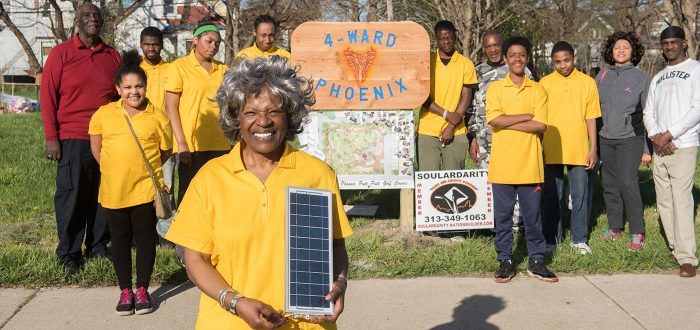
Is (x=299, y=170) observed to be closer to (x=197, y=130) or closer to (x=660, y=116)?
(x=197, y=130)

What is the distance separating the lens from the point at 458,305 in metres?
5.64

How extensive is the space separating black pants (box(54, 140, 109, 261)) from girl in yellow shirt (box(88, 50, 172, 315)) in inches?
29.0

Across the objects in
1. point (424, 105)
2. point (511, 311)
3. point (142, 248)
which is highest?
point (424, 105)

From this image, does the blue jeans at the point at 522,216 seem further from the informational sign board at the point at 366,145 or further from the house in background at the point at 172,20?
the house in background at the point at 172,20

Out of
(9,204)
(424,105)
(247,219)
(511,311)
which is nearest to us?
(247,219)

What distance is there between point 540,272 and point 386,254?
50.9 inches

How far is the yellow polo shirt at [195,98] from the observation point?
6.61 metres

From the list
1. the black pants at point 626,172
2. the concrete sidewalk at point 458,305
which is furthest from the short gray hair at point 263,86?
the black pants at point 626,172

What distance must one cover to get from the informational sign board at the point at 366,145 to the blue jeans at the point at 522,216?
4.69 ft

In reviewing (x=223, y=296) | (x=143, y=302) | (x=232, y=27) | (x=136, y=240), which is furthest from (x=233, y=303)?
(x=232, y=27)

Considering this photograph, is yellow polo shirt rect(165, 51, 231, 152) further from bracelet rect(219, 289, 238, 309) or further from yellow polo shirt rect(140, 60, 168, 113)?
bracelet rect(219, 289, 238, 309)

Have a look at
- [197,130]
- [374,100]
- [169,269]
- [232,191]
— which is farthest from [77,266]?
[232,191]

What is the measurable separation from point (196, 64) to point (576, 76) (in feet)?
10.2

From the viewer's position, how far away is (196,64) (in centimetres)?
665
